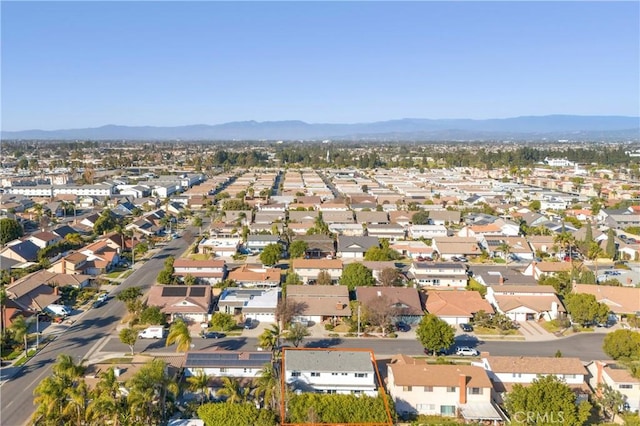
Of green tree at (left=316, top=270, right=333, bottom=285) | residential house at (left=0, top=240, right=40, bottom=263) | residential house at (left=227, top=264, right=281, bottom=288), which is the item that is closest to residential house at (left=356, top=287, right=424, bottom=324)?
green tree at (left=316, top=270, right=333, bottom=285)

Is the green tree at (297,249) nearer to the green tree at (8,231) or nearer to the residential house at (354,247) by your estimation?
the residential house at (354,247)

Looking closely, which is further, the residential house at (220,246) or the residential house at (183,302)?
the residential house at (220,246)

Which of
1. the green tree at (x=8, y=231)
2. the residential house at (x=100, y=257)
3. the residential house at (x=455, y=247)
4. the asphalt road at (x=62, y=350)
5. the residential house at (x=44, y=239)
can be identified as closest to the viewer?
the asphalt road at (x=62, y=350)

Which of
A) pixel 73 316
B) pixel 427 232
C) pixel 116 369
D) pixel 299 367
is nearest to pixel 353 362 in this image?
pixel 299 367

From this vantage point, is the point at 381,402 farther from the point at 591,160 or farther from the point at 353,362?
the point at 591,160

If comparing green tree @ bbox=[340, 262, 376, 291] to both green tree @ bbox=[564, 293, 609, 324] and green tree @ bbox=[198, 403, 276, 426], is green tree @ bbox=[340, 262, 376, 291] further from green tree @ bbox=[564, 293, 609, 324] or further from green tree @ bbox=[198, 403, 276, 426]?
green tree @ bbox=[198, 403, 276, 426]

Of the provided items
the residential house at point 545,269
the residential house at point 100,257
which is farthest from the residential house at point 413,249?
the residential house at point 100,257

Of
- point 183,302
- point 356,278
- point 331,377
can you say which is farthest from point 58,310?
point 331,377
